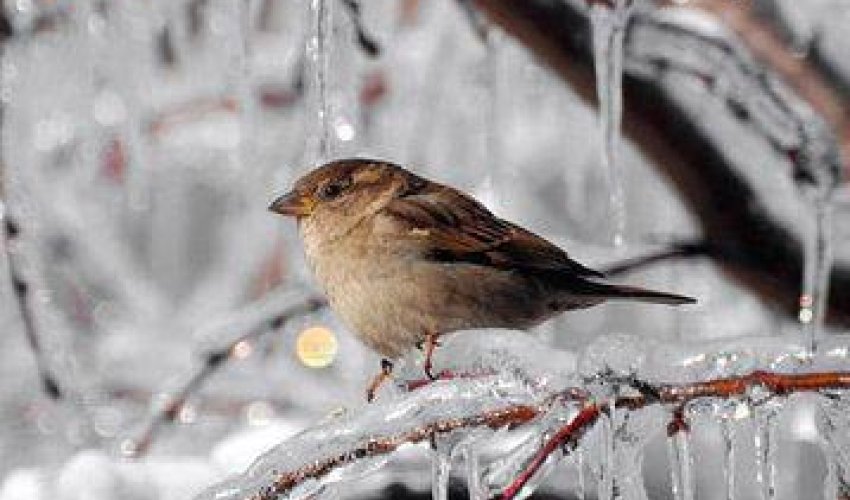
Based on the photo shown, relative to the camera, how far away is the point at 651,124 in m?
2.94

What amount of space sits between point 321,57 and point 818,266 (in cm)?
92

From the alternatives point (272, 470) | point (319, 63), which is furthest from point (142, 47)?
point (272, 470)

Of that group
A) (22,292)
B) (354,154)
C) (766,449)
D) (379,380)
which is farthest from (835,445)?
(354,154)

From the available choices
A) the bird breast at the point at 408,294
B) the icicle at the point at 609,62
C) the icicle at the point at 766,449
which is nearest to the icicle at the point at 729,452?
the icicle at the point at 766,449

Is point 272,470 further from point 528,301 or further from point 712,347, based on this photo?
point 528,301

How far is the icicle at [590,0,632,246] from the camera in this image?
2.76 metres

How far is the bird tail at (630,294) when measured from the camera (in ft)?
7.80

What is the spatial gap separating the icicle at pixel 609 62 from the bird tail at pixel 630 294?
1.19 feet

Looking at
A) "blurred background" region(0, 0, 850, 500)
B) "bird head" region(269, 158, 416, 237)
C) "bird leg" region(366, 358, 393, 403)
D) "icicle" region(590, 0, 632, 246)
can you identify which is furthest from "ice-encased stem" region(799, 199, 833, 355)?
"bird leg" region(366, 358, 393, 403)

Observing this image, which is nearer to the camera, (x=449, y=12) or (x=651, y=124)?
(x=651, y=124)

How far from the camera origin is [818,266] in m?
2.92

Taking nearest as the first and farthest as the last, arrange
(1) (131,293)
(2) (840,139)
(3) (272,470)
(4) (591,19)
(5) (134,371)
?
(3) (272,470) → (4) (591,19) → (2) (840,139) → (5) (134,371) → (1) (131,293)

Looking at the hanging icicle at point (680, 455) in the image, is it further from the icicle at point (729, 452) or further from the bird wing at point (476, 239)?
the bird wing at point (476, 239)

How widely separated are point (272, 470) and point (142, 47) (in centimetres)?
245
